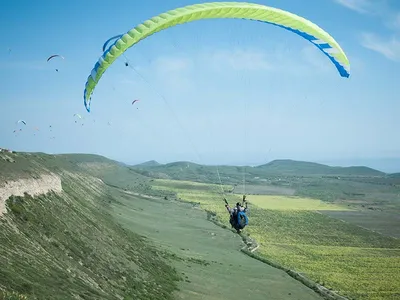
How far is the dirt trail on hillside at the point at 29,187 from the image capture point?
23794 millimetres

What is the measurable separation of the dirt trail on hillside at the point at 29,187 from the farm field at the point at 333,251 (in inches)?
1067

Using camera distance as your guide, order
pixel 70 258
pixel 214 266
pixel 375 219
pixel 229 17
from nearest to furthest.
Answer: pixel 229 17
pixel 70 258
pixel 214 266
pixel 375 219

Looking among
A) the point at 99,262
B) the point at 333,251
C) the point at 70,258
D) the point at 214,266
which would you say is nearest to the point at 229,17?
the point at 70,258

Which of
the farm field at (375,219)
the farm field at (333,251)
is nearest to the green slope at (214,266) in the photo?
the farm field at (333,251)

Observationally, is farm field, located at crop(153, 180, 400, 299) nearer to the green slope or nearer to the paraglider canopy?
the green slope

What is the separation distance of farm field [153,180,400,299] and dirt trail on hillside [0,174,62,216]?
2710cm

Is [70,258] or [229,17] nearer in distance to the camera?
[229,17]

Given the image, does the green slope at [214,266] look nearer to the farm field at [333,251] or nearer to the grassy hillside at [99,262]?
the grassy hillside at [99,262]

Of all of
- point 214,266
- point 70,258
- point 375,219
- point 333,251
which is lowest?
point 333,251

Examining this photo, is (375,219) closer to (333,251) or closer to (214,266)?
(333,251)

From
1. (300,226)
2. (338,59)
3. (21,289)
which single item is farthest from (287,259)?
(21,289)

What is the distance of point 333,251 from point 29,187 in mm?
42718

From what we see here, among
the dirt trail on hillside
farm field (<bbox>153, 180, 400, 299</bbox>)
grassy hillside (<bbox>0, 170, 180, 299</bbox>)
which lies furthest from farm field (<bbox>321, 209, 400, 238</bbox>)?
the dirt trail on hillside

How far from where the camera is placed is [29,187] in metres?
28.8
